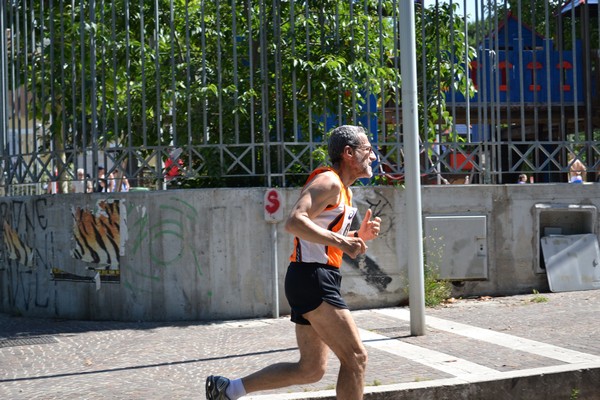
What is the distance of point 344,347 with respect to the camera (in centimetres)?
529

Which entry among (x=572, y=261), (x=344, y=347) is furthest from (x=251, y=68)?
(x=344, y=347)

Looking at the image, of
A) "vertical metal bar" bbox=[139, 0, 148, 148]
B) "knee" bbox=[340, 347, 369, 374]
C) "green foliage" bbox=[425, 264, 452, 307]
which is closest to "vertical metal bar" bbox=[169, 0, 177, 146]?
"vertical metal bar" bbox=[139, 0, 148, 148]

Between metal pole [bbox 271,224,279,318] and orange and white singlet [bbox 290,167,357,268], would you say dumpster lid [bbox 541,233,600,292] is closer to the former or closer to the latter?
metal pole [bbox 271,224,279,318]

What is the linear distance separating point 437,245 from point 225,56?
3.31 meters

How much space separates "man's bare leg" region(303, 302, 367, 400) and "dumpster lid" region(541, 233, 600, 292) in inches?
258

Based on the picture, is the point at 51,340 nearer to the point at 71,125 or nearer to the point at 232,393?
the point at 71,125

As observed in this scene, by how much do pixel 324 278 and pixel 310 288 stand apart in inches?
4.0

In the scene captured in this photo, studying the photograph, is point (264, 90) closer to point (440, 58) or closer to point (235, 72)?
point (235, 72)

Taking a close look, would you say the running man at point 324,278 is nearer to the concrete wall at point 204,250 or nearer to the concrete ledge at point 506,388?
the concrete ledge at point 506,388

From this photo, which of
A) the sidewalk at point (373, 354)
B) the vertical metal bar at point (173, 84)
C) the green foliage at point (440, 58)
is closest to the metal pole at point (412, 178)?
the sidewalk at point (373, 354)

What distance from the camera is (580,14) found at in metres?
12.2

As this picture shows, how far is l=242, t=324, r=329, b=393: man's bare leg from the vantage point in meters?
5.49

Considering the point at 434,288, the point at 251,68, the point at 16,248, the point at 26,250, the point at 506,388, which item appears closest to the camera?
the point at 506,388

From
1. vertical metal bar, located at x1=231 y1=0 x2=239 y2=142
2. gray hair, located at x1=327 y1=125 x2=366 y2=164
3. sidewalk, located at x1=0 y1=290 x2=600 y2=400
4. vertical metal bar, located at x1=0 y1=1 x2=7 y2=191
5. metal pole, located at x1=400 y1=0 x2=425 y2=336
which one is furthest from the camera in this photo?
vertical metal bar, located at x1=0 y1=1 x2=7 y2=191
